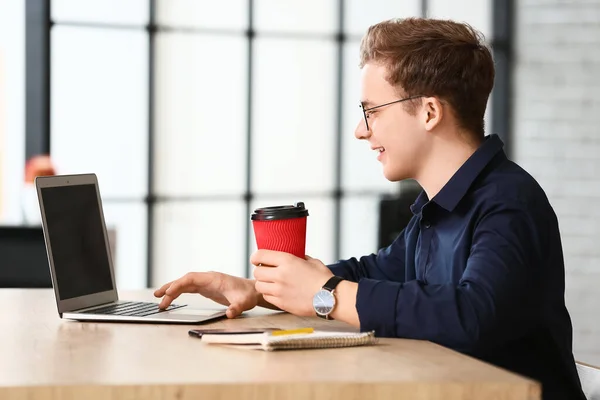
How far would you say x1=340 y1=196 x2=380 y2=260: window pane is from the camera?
16.6ft

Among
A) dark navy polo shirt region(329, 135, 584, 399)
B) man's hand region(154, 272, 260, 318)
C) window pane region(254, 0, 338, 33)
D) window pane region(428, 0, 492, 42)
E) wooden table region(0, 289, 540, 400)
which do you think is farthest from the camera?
window pane region(428, 0, 492, 42)

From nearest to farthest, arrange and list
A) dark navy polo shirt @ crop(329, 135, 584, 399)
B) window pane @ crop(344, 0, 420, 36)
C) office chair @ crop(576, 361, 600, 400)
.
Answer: dark navy polo shirt @ crop(329, 135, 584, 399) → office chair @ crop(576, 361, 600, 400) → window pane @ crop(344, 0, 420, 36)

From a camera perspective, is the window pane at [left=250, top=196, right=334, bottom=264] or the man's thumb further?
the window pane at [left=250, top=196, right=334, bottom=264]

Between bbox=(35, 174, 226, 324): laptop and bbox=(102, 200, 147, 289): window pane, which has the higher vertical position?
bbox=(35, 174, 226, 324): laptop

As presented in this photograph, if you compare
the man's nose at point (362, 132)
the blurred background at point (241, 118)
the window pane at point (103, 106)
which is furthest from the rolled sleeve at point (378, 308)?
the window pane at point (103, 106)

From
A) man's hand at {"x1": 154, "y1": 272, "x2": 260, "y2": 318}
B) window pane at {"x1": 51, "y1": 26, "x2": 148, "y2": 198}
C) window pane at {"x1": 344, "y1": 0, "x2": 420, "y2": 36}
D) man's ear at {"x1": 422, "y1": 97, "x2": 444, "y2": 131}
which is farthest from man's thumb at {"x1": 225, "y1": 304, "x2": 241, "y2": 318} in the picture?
window pane at {"x1": 344, "y1": 0, "x2": 420, "y2": 36}

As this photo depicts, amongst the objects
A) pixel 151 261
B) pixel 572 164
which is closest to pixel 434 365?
pixel 151 261

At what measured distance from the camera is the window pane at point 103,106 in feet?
14.7

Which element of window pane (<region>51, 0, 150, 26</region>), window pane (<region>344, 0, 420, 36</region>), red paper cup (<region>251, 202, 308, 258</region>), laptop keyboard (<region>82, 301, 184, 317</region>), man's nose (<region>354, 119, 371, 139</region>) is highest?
window pane (<region>344, 0, 420, 36</region>)

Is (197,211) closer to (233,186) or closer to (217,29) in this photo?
(233,186)

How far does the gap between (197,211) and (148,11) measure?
1.00 m

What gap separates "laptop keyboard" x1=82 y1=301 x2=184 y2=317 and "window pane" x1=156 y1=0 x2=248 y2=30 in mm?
3008

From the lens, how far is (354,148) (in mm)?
5043

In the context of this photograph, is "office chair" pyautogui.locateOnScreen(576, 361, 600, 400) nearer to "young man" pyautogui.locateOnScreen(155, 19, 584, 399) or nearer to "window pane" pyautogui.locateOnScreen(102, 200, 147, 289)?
"young man" pyautogui.locateOnScreen(155, 19, 584, 399)
